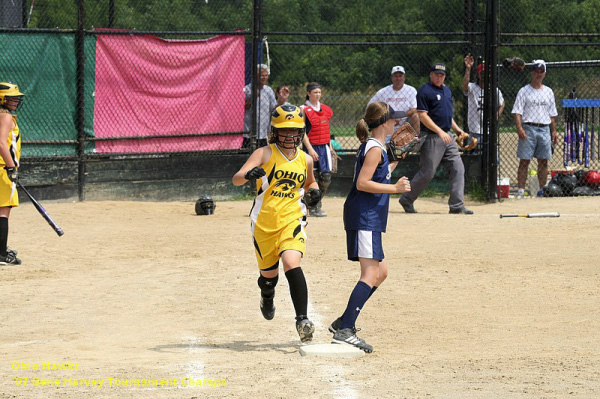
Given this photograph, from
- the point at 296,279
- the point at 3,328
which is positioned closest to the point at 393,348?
the point at 296,279

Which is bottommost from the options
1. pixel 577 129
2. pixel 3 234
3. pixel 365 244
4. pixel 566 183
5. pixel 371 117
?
pixel 3 234

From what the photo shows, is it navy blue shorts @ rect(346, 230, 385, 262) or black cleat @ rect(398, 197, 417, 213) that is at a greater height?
navy blue shorts @ rect(346, 230, 385, 262)

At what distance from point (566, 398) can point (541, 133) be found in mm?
11014

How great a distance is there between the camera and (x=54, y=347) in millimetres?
7016

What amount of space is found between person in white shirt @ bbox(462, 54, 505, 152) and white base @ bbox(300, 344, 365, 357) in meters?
10.0

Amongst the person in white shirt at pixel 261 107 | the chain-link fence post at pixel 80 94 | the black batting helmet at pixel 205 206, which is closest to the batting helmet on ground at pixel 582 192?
the person in white shirt at pixel 261 107

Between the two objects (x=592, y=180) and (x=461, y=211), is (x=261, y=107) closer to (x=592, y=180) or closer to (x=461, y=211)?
(x=461, y=211)

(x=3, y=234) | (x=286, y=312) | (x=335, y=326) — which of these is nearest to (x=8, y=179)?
(x=3, y=234)

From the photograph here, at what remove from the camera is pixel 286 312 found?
8.35 m

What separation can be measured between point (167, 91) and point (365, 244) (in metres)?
9.65

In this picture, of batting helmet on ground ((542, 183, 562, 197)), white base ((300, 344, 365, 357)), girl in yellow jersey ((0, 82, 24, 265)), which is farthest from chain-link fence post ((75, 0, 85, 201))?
white base ((300, 344, 365, 357))

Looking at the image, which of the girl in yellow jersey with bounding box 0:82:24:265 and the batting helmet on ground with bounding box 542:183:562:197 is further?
the batting helmet on ground with bounding box 542:183:562:197

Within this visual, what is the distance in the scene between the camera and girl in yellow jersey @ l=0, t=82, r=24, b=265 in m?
10.3

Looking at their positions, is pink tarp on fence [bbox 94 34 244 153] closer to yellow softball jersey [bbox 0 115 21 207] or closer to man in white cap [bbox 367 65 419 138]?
man in white cap [bbox 367 65 419 138]
